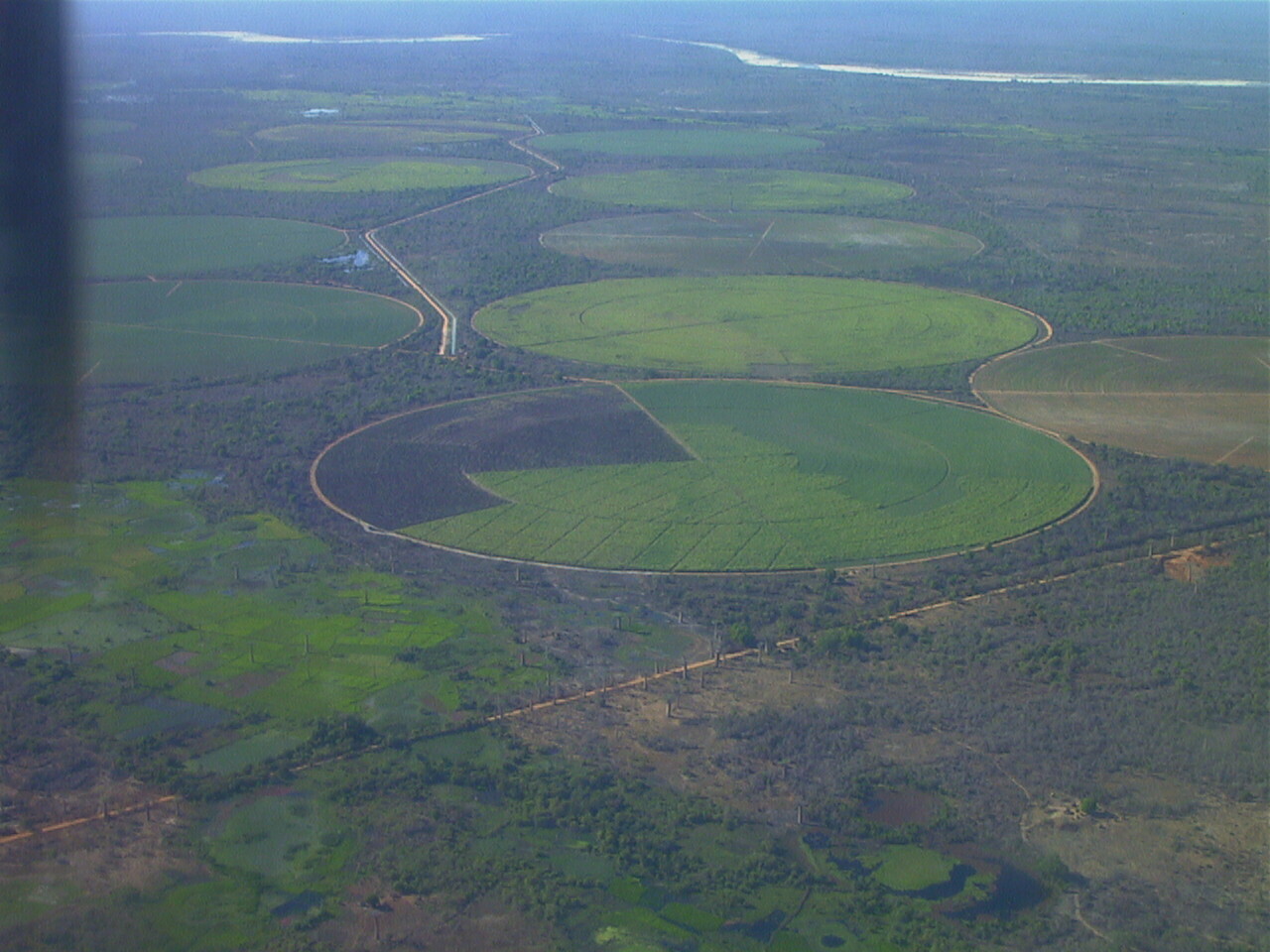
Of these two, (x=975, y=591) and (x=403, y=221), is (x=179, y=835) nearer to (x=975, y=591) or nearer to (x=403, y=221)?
(x=975, y=591)

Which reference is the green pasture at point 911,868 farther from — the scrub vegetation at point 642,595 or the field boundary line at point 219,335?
the field boundary line at point 219,335

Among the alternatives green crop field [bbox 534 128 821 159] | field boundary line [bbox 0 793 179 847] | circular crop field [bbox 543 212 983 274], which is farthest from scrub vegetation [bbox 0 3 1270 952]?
green crop field [bbox 534 128 821 159]

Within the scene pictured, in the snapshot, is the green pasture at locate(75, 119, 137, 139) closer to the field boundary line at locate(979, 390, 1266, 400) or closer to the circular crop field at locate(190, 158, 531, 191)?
the circular crop field at locate(190, 158, 531, 191)

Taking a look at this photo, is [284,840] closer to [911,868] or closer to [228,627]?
[228,627]

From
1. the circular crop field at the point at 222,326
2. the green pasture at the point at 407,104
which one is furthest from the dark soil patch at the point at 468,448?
the green pasture at the point at 407,104

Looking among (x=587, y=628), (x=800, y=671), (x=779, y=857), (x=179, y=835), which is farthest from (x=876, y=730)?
(x=179, y=835)

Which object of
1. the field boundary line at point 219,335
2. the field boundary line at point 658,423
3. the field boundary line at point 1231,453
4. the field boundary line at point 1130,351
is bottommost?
the field boundary line at point 219,335
